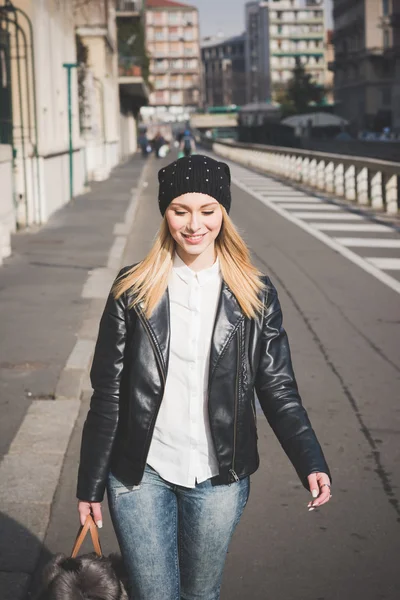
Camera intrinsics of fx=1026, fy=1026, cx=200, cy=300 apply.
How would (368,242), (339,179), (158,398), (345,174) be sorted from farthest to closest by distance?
(339,179) < (345,174) < (368,242) < (158,398)

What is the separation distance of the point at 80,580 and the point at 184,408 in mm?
538

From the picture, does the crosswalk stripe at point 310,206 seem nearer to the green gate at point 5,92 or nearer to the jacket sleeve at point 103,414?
the green gate at point 5,92

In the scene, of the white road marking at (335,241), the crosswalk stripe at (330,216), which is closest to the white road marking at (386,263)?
the white road marking at (335,241)

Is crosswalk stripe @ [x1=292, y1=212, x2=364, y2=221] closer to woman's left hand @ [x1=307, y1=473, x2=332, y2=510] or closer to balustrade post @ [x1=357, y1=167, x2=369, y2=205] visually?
balustrade post @ [x1=357, y1=167, x2=369, y2=205]

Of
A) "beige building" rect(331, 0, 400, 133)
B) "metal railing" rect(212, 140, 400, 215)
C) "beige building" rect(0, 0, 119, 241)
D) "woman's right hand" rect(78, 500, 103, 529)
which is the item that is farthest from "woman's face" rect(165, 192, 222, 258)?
"beige building" rect(331, 0, 400, 133)

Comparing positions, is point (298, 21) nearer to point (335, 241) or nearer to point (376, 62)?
point (376, 62)

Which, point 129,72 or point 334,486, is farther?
point 129,72

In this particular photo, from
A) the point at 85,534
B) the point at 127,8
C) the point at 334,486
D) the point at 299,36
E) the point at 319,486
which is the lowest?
the point at 334,486

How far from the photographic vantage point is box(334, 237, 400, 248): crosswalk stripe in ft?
51.5

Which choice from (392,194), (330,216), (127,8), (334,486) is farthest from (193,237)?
(127,8)

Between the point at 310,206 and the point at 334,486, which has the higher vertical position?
the point at 310,206

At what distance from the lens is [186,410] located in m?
2.77

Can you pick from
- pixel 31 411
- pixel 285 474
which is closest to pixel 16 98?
pixel 31 411

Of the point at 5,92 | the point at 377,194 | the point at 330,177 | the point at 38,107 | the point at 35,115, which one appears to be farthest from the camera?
the point at 330,177
